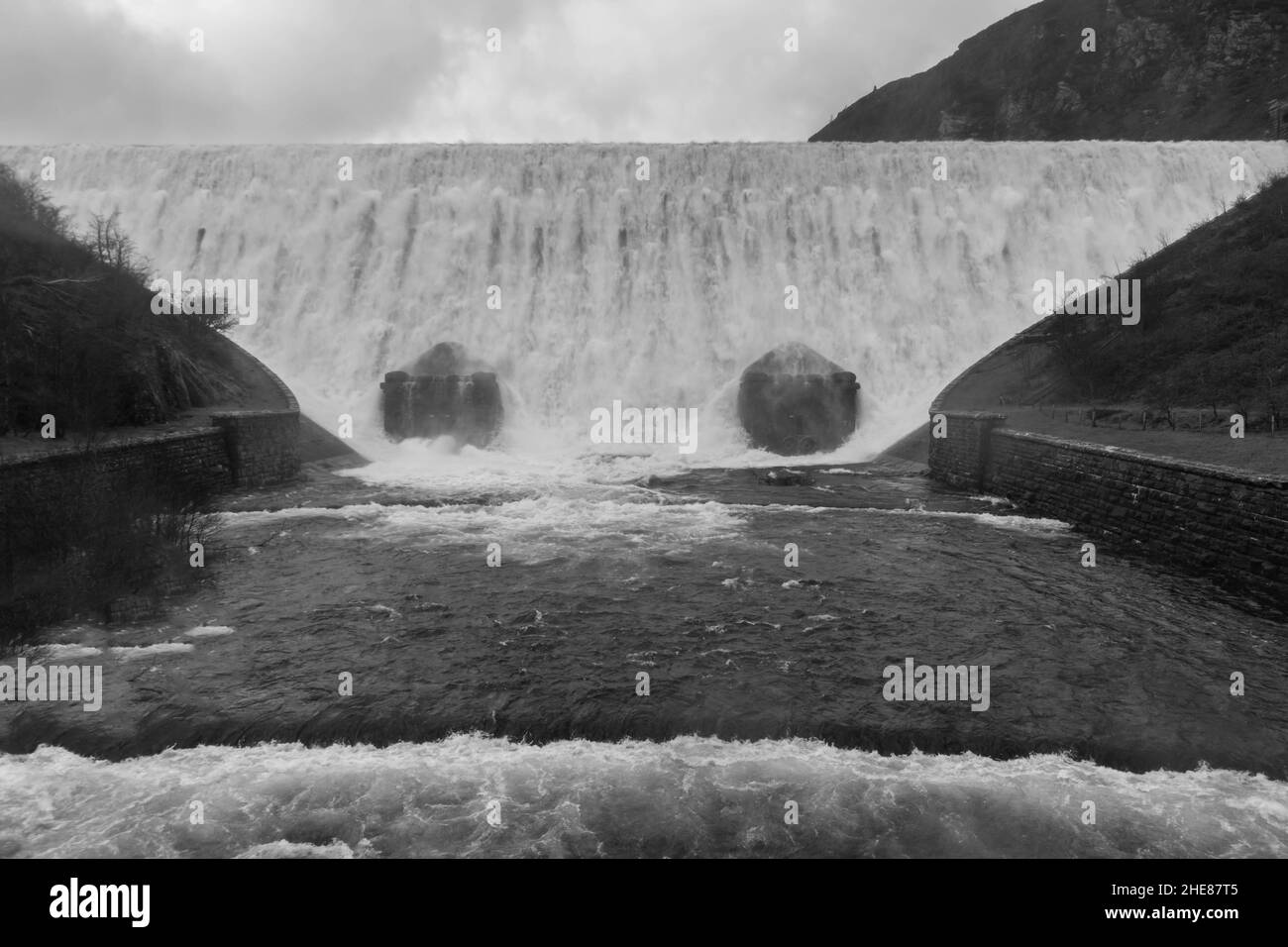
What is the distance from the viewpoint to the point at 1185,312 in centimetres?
2394

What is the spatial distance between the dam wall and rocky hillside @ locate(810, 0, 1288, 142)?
118 feet

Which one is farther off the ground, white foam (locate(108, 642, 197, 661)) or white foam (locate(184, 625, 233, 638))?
white foam (locate(184, 625, 233, 638))

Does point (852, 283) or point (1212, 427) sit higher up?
point (852, 283)

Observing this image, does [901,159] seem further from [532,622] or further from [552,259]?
[532,622]

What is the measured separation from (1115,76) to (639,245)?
41.7m

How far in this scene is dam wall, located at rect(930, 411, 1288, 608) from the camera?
10977 mm

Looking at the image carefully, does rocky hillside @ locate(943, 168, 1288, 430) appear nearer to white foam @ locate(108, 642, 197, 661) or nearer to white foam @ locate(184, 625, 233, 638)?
white foam @ locate(184, 625, 233, 638)

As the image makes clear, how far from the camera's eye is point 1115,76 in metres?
54.4

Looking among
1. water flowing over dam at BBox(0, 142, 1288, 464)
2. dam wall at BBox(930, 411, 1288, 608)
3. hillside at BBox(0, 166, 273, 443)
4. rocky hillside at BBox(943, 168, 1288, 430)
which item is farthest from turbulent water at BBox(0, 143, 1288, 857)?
rocky hillside at BBox(943, 168, 1288, 430)

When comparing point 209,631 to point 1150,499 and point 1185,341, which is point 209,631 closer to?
point 1150,499

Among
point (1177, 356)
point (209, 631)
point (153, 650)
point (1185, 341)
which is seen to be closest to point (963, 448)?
point (1177, 356)

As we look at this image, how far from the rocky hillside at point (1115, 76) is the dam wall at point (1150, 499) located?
3586 centimetres

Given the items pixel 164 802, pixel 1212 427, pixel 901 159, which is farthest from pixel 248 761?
pixel 901 159
